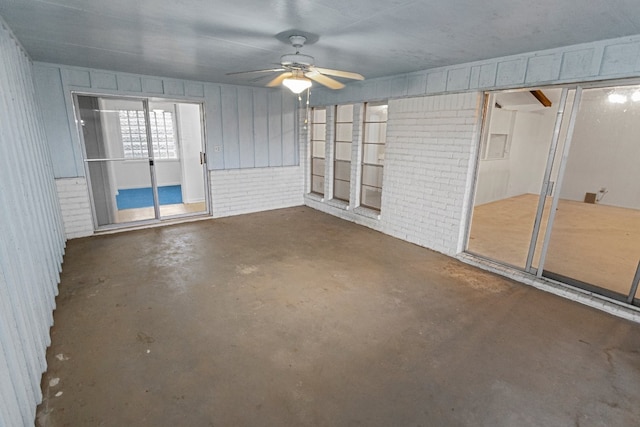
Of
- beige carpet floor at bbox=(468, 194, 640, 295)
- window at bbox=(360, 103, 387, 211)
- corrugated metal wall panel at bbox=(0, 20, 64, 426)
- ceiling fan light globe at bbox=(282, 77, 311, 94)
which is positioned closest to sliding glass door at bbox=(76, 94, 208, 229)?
corrugated metal wall panel at bbox=(0, 20, 64, 426)

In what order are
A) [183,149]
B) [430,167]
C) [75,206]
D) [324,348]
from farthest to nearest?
[183,149], [75,206], [430,167], [324,348]

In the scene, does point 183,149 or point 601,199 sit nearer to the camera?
point 601,199

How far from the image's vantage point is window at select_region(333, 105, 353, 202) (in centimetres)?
637

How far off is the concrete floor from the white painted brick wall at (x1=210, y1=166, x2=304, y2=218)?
2.39m

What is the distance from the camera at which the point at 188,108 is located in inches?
272

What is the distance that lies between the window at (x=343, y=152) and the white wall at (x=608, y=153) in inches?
141

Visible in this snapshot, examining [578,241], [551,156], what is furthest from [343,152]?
[578,241]

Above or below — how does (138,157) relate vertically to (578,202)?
above

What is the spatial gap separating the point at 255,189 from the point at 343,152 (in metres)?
2.05

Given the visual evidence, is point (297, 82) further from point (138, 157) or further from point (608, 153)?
point (608, 153)

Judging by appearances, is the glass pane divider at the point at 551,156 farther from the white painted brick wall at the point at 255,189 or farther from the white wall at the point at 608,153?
the white painted brick wall at the point at 255,189

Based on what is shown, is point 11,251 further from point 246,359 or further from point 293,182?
point 293,182

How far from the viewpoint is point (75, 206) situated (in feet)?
16.4

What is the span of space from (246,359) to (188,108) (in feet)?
20.0
